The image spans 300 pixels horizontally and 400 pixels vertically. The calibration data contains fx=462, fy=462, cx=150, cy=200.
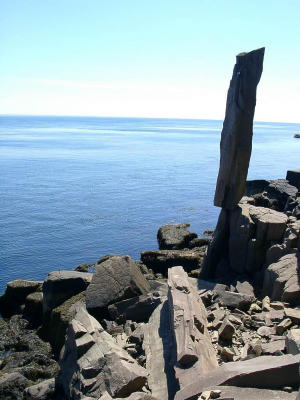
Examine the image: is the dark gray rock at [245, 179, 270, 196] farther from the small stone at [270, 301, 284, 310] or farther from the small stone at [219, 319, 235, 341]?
the small stone at [219, 319, 235, 341]

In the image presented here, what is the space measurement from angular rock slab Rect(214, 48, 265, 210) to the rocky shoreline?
0.13ft

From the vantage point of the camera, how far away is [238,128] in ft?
57.3

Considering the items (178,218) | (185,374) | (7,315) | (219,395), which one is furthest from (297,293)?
(178,218)

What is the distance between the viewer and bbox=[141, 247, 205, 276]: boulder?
2250cm

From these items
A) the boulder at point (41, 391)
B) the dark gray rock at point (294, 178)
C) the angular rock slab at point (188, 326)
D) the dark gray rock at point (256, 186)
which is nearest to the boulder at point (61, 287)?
the boulder at point (41, 391)

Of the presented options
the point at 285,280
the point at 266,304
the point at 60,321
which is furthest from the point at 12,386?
the point at 285,280

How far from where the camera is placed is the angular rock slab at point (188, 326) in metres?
9.07

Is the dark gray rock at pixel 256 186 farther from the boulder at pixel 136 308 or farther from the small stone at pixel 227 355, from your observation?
the small stone at pixel 227 355

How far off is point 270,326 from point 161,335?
273 centimetres

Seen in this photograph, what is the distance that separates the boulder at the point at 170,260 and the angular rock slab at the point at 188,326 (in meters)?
9.09

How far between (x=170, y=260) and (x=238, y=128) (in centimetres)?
808

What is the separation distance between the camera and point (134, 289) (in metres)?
15.1

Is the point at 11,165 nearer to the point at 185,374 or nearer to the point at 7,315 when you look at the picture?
the point at 7,315

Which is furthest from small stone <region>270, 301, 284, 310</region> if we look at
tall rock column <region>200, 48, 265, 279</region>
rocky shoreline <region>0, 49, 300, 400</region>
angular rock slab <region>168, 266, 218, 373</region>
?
tall rock column <region>200, 48, 265, 279</region>
